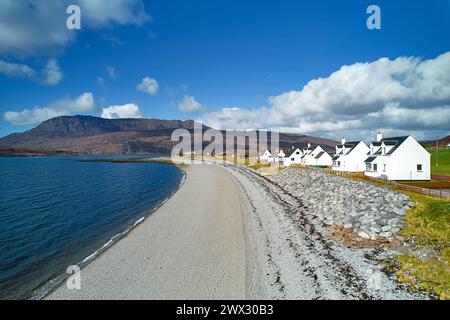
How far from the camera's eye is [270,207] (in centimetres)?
2886

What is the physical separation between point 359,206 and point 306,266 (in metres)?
11.2

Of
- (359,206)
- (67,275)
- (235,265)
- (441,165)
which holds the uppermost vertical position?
(441,165)

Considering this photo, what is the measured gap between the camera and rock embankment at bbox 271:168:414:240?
60.2 ft

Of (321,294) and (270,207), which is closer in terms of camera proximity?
(321,294)

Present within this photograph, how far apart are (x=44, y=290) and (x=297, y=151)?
251ft

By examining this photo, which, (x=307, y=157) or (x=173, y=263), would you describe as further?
(x=307, y=157)

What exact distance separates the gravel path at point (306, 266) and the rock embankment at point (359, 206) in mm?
2038

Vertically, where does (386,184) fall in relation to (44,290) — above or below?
above

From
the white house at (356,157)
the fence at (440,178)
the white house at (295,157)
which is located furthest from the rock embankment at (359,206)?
the white house at (295,157)

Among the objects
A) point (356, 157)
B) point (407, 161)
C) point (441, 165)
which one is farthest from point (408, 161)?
point (441, 165)

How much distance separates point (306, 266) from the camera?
46.8 feet

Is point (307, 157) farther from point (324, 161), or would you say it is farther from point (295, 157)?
point (295, 157)

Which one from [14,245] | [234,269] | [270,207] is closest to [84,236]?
[14,245]
